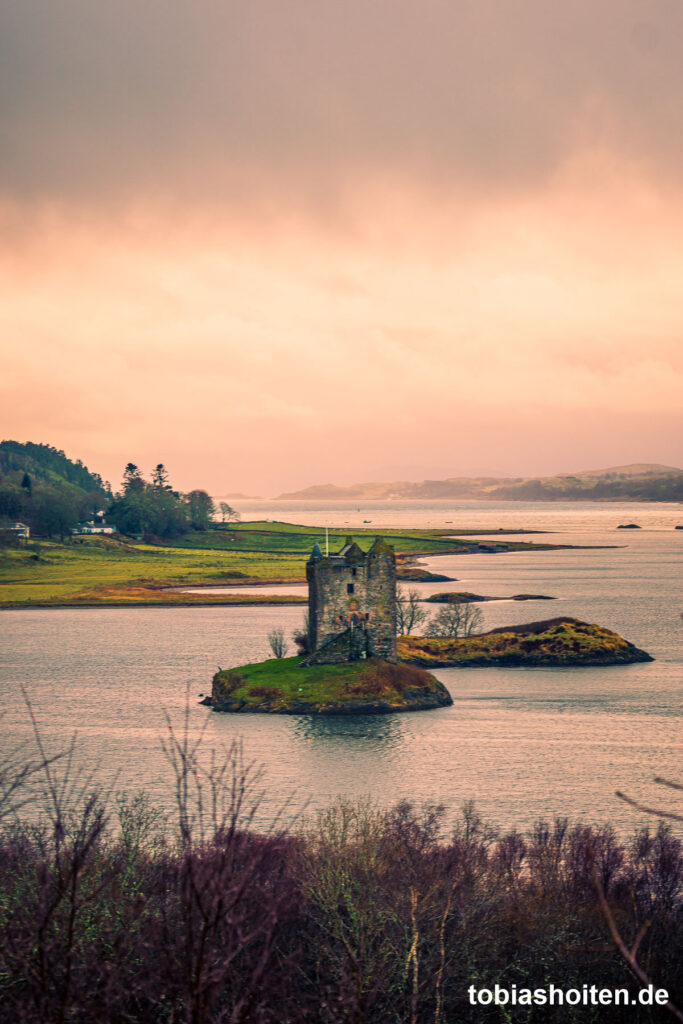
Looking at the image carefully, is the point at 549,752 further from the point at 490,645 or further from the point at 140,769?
the point at 490,645

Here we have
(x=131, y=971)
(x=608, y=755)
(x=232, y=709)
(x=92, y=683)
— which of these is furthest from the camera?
(x=92, y=683)

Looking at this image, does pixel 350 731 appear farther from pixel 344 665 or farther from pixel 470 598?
pixel 470 598

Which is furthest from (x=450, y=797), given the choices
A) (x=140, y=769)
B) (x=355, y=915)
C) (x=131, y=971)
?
(x=131, y=971)

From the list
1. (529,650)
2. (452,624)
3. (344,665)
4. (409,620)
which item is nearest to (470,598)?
(409,620)

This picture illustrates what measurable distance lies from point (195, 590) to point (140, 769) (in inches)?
4761

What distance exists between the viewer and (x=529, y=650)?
313ft

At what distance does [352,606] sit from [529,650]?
1137 inches

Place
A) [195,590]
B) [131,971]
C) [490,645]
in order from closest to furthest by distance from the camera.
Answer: [131,971], [490,645], [195,590]

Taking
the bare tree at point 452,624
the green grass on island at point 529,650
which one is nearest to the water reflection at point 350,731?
the green grass on island at point 529,650

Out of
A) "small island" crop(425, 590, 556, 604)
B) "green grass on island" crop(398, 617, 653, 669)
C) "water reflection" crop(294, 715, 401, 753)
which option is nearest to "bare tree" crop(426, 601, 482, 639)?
"green grass on island" crop(398, 617, 653, 669)

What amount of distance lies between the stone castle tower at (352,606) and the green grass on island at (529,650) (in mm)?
18162

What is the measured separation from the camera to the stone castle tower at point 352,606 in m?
74.2

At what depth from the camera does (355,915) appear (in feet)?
84.9

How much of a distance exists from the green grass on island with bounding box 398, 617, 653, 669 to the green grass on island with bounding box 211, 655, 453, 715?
59.8 ft
